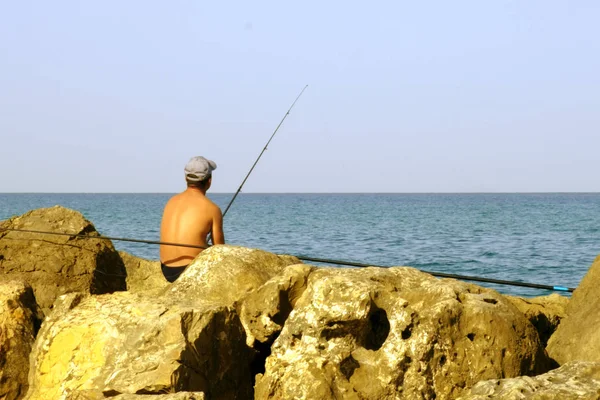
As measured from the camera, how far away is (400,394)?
12.8 feet

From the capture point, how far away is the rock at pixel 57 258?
631 centimetres

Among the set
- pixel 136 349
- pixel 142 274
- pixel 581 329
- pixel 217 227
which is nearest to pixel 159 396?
pixel 136 349

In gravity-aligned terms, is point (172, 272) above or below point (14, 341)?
above

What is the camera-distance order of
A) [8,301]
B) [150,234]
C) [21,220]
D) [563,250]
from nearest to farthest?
[8,301]
[21,220]
[563,250]
[150,234]

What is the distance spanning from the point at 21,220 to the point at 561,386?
5.08 m

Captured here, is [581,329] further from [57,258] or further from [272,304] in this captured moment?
[57,258]

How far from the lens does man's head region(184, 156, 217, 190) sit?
6.29 metres

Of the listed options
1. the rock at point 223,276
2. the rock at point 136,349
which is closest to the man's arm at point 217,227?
the rock at point 223,276

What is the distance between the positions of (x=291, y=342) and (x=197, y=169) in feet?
8.37

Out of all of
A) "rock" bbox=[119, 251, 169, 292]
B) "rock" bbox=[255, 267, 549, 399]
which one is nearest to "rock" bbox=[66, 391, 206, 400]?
"rock" bbox=[255, 267, 549, 399]

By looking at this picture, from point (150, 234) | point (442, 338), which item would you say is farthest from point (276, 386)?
point (150, 234)

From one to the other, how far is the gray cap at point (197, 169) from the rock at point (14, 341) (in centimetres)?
A: 193

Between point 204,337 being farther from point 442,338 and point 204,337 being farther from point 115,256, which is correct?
point 115,256

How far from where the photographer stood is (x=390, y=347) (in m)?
3.95
